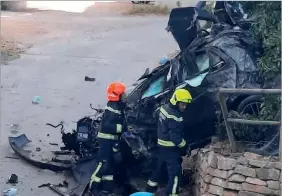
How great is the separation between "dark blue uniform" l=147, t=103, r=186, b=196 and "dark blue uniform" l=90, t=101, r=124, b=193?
82 cm

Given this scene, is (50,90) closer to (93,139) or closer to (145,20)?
(93,139)

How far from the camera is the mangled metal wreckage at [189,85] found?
9.76 m

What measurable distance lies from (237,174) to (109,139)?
2.19 m

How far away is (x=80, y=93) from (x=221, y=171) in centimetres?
788

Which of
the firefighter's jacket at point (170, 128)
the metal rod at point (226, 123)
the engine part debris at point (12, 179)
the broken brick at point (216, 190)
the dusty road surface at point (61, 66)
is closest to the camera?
the metal rod at point (226, 123)

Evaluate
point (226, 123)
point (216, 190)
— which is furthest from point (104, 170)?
point (226, 123)

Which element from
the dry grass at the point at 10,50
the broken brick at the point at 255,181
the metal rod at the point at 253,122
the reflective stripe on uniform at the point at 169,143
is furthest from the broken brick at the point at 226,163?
the dry grass at the point at 10,50

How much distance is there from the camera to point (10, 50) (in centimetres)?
2056

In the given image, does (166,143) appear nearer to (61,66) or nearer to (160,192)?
(160,192)

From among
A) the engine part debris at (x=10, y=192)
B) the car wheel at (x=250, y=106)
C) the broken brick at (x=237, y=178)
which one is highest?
the car wheel at (x=250, y=106)

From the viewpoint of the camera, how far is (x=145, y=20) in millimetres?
28344

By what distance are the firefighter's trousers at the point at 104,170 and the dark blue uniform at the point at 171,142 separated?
0.92 meters

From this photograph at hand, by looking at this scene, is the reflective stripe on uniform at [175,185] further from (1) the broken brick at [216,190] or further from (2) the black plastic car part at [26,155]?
(2) the black plastic car part at [26,155]

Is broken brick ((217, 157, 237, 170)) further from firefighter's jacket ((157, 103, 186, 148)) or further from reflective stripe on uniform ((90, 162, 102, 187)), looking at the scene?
reflective stripe on uniform ((90, 162, 102, 187))
